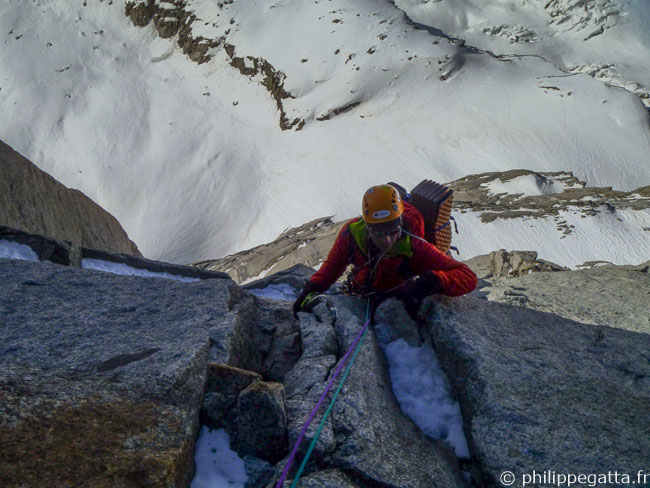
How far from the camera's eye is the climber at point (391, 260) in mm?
4770

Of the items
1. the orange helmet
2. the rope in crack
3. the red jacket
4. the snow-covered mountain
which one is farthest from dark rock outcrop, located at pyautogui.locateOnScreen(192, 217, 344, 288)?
the rope in crack

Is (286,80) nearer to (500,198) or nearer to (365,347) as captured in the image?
(500,198)

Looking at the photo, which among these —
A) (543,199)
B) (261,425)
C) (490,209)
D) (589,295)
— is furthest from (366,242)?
(543,199)

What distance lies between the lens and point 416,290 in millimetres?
4809

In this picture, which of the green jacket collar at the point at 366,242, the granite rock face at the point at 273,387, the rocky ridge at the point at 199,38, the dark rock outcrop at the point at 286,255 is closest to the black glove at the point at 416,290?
the granite rock face at the point at 273,387

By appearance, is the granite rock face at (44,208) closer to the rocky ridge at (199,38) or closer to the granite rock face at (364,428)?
the granite rock face at (364,428)

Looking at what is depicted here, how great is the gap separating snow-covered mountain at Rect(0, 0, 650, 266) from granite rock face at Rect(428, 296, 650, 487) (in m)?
23.4

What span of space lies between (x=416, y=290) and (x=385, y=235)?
0.65m

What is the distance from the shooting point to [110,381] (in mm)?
3395

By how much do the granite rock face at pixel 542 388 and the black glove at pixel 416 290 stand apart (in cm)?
21

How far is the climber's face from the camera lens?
4.79 m

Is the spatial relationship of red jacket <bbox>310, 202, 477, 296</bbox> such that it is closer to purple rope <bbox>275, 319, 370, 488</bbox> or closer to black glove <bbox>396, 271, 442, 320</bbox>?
black glove <bbox>396, 271, 442, 320</bbox>

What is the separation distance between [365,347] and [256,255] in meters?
18.3

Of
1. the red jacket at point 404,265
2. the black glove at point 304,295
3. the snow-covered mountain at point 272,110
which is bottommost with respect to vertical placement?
the black glove at point 304,295
